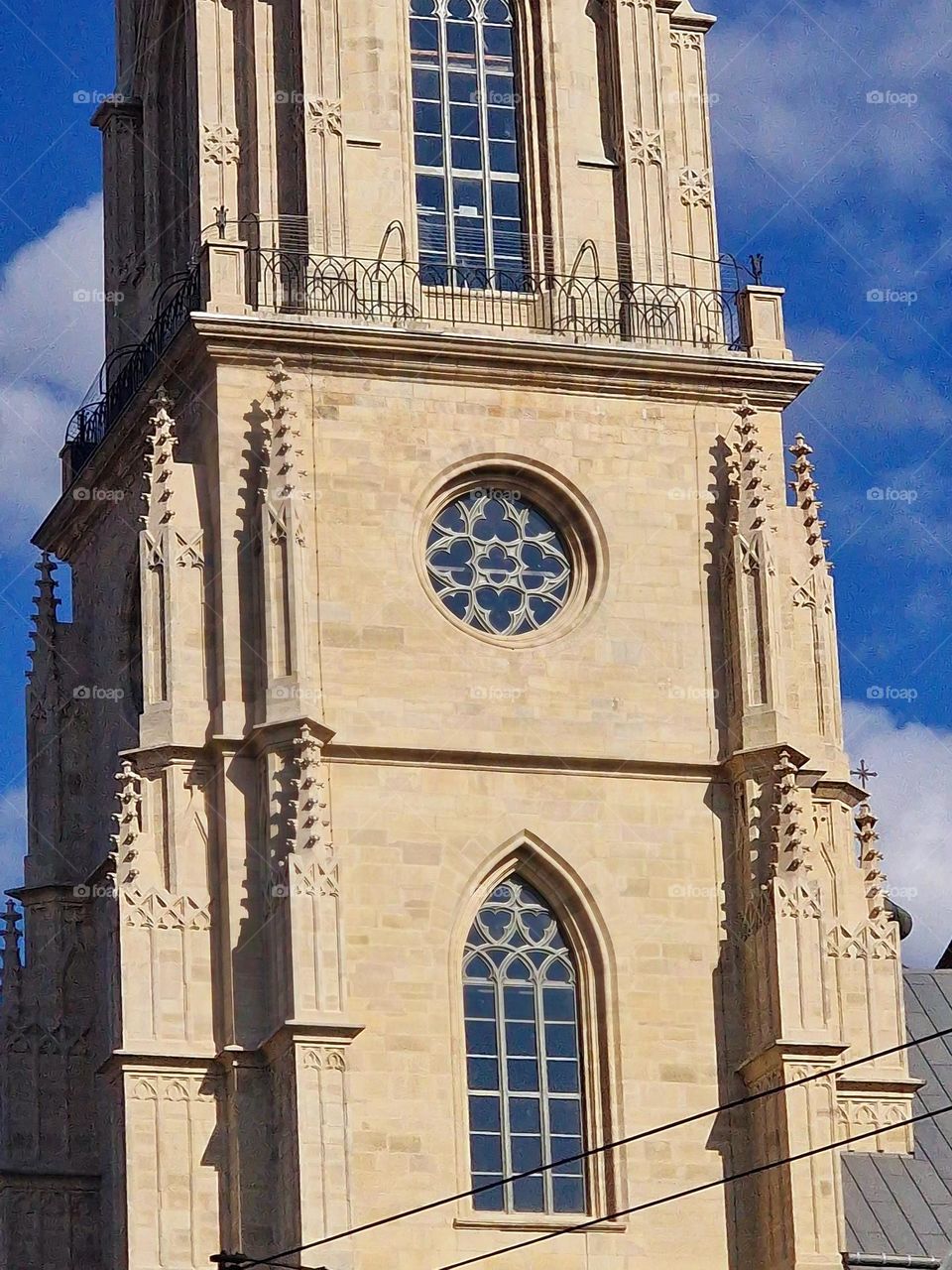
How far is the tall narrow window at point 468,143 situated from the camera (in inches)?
2255

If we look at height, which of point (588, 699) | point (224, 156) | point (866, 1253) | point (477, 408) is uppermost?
point (224, 156)

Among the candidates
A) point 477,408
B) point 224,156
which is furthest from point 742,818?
point 224,156

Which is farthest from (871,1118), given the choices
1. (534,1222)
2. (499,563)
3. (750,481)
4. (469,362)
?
(469,362)

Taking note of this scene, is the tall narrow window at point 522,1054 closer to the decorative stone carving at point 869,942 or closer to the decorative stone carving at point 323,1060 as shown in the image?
the decorative stone carving at point 323,1060

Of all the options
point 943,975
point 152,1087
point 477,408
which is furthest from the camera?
point 943,975

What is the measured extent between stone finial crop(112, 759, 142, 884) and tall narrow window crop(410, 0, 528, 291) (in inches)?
308

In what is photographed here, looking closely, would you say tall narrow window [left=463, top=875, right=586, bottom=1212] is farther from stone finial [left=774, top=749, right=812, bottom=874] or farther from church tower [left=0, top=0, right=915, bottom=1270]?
stone finial [left=774, top=749, right=812, bottom=874]

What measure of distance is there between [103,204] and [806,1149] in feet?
58.7

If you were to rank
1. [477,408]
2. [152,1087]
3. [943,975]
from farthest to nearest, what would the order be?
[943,975]
[477,408]
[152,1087]

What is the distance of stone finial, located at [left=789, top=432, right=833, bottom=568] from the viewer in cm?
5672

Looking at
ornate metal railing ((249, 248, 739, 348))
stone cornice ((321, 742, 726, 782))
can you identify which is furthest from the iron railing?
stone cornice ((321, 742, 726, 782))

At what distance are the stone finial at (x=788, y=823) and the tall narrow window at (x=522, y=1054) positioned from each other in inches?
114

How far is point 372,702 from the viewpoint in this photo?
54062mm

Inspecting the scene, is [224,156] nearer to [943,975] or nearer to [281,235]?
[281,235]
